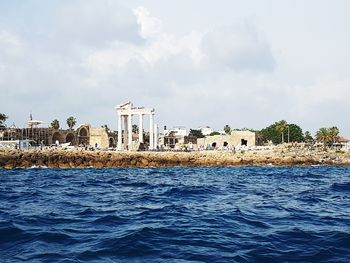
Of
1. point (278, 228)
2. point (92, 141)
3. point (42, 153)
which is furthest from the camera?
point (92, 141)

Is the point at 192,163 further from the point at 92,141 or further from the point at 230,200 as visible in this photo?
the point at 230,200

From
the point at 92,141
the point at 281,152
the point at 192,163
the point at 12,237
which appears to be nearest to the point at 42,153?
the point at 192,163

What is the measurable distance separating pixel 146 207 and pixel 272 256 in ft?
20.8

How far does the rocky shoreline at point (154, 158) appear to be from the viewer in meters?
54.2

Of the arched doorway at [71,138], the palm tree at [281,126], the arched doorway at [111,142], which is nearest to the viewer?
the arched doorway at [71,138]

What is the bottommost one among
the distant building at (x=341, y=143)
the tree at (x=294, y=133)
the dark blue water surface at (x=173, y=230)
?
the dark blue water surface at (x=173, y=230)

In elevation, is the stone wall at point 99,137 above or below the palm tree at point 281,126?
below

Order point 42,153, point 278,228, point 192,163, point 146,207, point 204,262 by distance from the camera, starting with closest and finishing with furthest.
A: point 204,262, point 278,228, point 146,207, point 42,153, point 192,163

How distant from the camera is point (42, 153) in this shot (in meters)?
56.8

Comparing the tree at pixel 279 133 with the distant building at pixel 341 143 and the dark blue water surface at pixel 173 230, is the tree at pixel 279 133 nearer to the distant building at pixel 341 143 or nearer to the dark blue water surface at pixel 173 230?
the distant building at pixel 341 143

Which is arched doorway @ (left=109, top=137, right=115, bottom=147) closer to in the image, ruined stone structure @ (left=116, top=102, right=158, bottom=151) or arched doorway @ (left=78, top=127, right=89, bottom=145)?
arched doorway @ (left=78, top=127, right=89, bottom=145)

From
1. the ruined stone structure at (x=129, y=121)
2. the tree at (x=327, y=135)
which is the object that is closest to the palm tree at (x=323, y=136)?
the tree at (x=327, y=135)

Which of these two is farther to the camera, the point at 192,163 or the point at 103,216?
the point at 192,163

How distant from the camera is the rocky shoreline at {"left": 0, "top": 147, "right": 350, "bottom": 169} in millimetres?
54250
